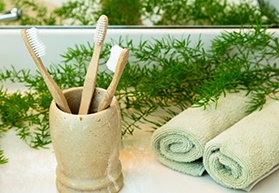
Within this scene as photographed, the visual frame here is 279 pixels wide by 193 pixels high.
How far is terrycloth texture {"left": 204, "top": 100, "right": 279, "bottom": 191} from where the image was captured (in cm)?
68

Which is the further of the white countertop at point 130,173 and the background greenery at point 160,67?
the background greenery at point 160,67

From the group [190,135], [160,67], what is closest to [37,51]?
[190,135]

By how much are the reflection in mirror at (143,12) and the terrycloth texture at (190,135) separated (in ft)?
0.90

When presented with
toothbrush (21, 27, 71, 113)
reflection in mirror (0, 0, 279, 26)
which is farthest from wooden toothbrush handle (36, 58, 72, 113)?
reflection in mirror (0, 0, 279, 26)

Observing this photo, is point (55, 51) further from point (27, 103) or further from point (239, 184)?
point (239, 184)

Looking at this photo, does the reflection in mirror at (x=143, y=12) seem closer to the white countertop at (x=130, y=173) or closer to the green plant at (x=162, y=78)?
the green plant at (x=162, y=78)

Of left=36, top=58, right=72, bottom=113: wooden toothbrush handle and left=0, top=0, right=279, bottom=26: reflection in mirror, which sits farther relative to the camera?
left=0, top=0, right=279, bottom=26: reflection in mirror

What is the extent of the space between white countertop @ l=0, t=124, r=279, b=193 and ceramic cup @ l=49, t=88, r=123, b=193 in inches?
1.4

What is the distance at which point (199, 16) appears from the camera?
1.01 meters

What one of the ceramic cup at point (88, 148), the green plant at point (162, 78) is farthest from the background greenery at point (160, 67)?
the ceramic cup at point (88, 148)

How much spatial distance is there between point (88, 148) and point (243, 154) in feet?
0.67

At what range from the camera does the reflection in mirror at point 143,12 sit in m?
0.99

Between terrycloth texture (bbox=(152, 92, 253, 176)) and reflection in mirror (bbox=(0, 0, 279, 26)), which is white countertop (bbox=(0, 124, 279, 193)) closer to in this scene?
terrycloth texture (bbox=(152, 92, 253, 176))

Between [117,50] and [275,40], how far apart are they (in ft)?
1.19
